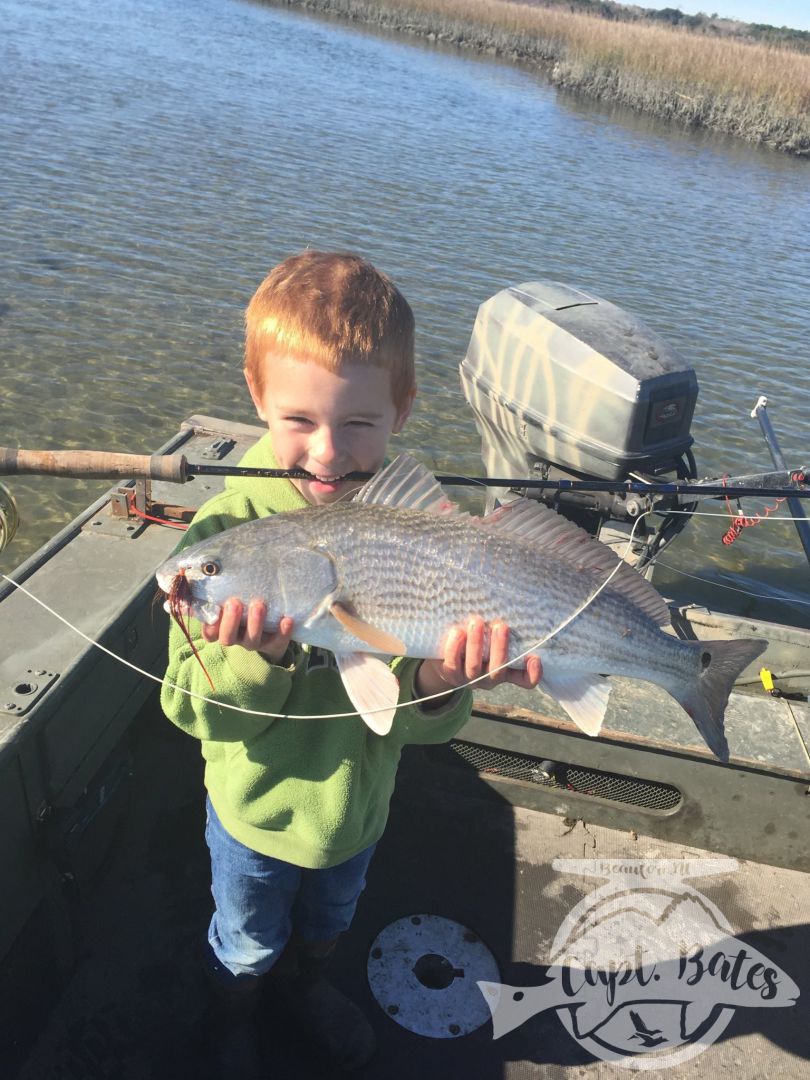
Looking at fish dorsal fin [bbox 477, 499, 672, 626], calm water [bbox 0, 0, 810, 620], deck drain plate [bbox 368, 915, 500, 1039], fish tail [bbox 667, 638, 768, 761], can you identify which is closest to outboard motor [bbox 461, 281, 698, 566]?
fish tail [bbox 667, 638, 768, 761]

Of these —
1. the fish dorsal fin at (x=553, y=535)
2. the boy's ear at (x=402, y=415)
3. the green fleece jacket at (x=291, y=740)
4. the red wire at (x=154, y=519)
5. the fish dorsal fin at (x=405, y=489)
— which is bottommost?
the red wire at (x=154, y=519)

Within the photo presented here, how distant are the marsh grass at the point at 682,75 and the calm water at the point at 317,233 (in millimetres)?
4282

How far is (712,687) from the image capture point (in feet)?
8.50

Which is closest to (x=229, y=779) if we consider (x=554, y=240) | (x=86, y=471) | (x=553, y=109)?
(x=86, y=471)

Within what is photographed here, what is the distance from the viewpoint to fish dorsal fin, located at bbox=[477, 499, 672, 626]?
2.30m

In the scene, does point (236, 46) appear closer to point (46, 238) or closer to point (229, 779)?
point (46, 238)

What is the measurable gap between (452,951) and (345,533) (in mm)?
2189

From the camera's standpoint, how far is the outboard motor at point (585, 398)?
454cm

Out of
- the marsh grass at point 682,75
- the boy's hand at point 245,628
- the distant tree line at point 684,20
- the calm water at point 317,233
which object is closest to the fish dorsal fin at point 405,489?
the boy's hand at point 245,628

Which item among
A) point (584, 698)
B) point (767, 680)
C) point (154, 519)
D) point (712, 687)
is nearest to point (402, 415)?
point (584, 698)

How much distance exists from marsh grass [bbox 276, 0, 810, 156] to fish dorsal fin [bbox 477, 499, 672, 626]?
104 feet

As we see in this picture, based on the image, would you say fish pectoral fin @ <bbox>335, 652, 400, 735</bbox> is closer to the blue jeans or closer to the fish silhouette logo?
the blue jeans

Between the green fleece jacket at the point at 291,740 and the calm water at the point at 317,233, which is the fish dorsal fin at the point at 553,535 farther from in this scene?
the calm water at the point at 317,233

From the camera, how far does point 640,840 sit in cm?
405
